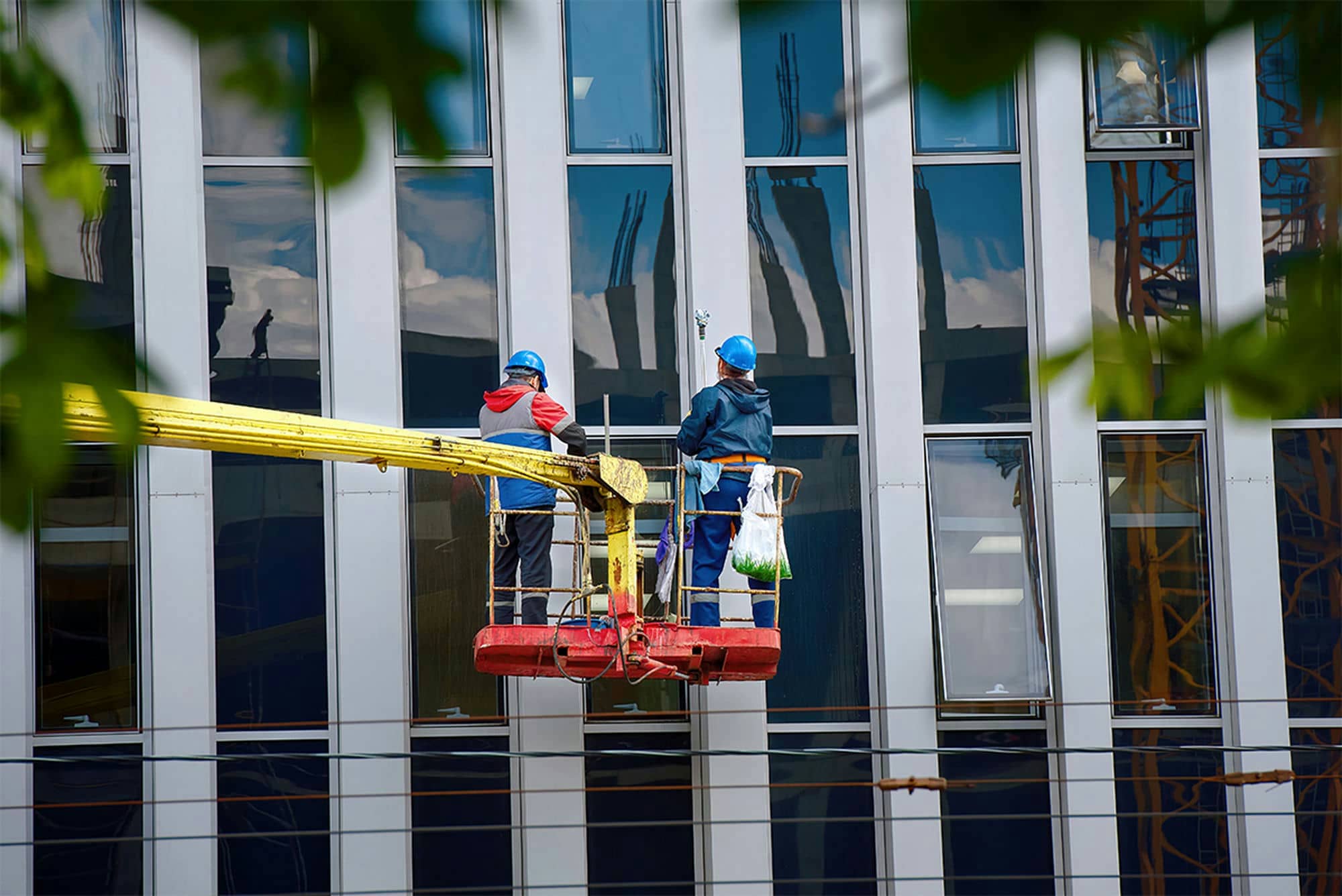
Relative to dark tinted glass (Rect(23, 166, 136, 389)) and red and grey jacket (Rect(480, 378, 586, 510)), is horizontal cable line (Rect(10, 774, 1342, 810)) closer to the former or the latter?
red and grey jacket (Rect(480, 378, 586, 510))

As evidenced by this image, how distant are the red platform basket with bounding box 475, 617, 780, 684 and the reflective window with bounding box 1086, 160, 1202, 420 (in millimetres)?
4097

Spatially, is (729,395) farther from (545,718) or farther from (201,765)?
(201,765)

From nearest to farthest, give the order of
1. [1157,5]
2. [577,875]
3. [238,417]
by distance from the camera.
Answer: [1157,5] < [238,417] < [577,875]

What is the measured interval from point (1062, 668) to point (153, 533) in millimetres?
7137

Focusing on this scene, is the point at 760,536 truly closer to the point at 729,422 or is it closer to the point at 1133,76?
the point at 729,422

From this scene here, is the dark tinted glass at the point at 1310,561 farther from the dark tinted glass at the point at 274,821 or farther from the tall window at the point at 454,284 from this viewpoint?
the dark tinted glass at the point at 274,821

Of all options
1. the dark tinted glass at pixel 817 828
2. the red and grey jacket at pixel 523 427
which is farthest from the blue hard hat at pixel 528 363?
the dark tinted glass at pixel 817 828

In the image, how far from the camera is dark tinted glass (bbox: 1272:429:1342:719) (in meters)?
12.5

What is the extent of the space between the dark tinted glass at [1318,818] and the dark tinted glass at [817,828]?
3378 millimetres

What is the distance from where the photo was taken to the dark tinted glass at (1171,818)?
12.3 meters

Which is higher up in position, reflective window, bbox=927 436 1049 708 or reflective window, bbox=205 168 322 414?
reflective window, bbox=205 168 322 414

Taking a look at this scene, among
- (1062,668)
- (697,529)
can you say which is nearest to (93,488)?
(697,529)

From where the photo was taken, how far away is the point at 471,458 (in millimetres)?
9688

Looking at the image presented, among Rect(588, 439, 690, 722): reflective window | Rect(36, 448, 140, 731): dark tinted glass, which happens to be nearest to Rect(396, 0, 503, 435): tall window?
Rect(588, 439, 690, 722): reflective window
